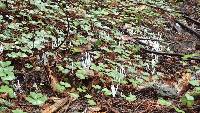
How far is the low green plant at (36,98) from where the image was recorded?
314 cm

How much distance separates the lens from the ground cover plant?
3.44m

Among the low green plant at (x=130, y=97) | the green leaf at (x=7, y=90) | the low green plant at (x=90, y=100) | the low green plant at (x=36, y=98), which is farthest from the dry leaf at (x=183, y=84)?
the green leaf at (x=7, y=90)

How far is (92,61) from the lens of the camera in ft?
14.5

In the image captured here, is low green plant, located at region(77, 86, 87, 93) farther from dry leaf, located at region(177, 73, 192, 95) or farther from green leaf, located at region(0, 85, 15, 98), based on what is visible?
dry leaf, located at region(177, 73, 192, 95)

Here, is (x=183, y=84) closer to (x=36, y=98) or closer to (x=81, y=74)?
(x=81, y=74)

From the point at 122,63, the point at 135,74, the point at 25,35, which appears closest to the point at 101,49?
the point at 122,63

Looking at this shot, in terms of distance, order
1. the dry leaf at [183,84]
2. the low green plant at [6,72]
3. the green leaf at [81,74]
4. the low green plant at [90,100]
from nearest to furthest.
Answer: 1. the low green plant at [6,72]
2. the low green plant at [90,100]
3. the green leaf at [81,74]
4. the dry leaf at [183,84]

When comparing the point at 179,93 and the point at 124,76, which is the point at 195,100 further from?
the point at 124,76

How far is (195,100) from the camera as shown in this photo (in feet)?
12.2

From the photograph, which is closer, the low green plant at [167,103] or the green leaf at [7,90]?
the green leaf at [7,90]

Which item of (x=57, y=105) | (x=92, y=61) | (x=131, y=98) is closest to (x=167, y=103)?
(x=131, y=98)

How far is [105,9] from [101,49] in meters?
2.18

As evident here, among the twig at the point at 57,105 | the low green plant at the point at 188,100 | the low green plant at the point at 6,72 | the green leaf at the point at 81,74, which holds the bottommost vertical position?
the low green plant at the point at 188,100

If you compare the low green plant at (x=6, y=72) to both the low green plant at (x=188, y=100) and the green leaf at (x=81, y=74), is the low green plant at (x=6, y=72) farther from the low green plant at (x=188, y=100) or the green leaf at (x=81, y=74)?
the low green plant at (x=188, y=100)
